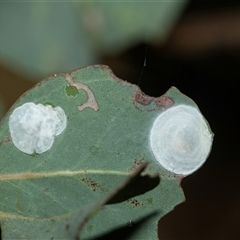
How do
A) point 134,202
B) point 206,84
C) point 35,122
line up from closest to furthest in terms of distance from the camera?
point 134,202, point 35,122, point 206,84

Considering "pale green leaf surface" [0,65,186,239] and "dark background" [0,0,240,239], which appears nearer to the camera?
"pale green leaf surface" [0,65,186,239]

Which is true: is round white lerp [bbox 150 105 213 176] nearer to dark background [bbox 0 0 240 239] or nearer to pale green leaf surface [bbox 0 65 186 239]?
pale green leaf surface [bbox 0 65 186 239]

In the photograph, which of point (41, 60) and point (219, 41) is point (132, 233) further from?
point (219, 41)

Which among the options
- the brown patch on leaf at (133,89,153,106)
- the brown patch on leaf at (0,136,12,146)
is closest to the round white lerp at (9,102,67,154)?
the brown patch on leaf at (0,136,12,146)

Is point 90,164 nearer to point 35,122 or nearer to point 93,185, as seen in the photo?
point 93,185

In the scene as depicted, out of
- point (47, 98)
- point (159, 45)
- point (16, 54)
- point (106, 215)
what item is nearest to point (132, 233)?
point (106, 215)

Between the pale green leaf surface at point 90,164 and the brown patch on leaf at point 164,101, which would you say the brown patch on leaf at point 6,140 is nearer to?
the pale green leaf surface at point 90,164

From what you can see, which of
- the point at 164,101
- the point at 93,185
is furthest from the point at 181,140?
the point at 93,185
